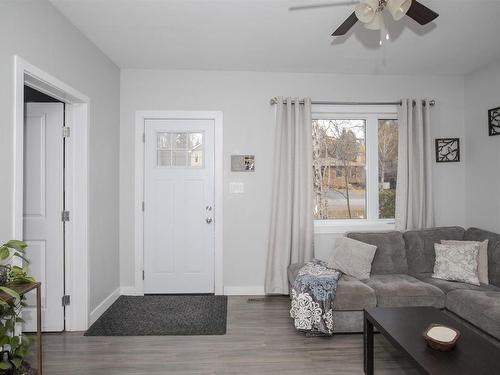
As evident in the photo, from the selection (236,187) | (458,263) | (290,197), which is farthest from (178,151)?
(458,263)

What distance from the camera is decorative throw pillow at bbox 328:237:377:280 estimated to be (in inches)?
125

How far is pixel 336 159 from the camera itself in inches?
157

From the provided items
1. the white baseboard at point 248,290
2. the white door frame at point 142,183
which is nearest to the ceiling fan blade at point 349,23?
the white door frame at point 142,183

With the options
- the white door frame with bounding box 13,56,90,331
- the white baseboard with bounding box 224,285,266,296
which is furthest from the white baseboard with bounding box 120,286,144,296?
the white baseboard with bounding box 224,285,266,296

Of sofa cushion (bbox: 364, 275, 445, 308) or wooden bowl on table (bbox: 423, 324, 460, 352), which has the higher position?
wooden bowl on table (bbox: 423, 324, 460, 352)

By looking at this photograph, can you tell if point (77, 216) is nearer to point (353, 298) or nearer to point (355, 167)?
point (353, 298)

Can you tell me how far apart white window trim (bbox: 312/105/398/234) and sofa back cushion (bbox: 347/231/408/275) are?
407mm

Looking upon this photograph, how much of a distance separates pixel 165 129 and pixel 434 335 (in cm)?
332

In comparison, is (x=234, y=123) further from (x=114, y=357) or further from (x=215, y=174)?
(x=114, y=357)

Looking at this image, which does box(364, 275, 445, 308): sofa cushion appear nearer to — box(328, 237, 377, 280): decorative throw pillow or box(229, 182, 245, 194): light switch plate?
box(328, 237, 377, 280): decorative throw pillow

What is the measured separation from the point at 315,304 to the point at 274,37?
249 centimetres

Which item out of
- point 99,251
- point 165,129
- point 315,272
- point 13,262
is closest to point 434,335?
point 315,272

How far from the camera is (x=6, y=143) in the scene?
1928 mm

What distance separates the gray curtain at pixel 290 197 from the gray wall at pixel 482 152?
2.01 metres
